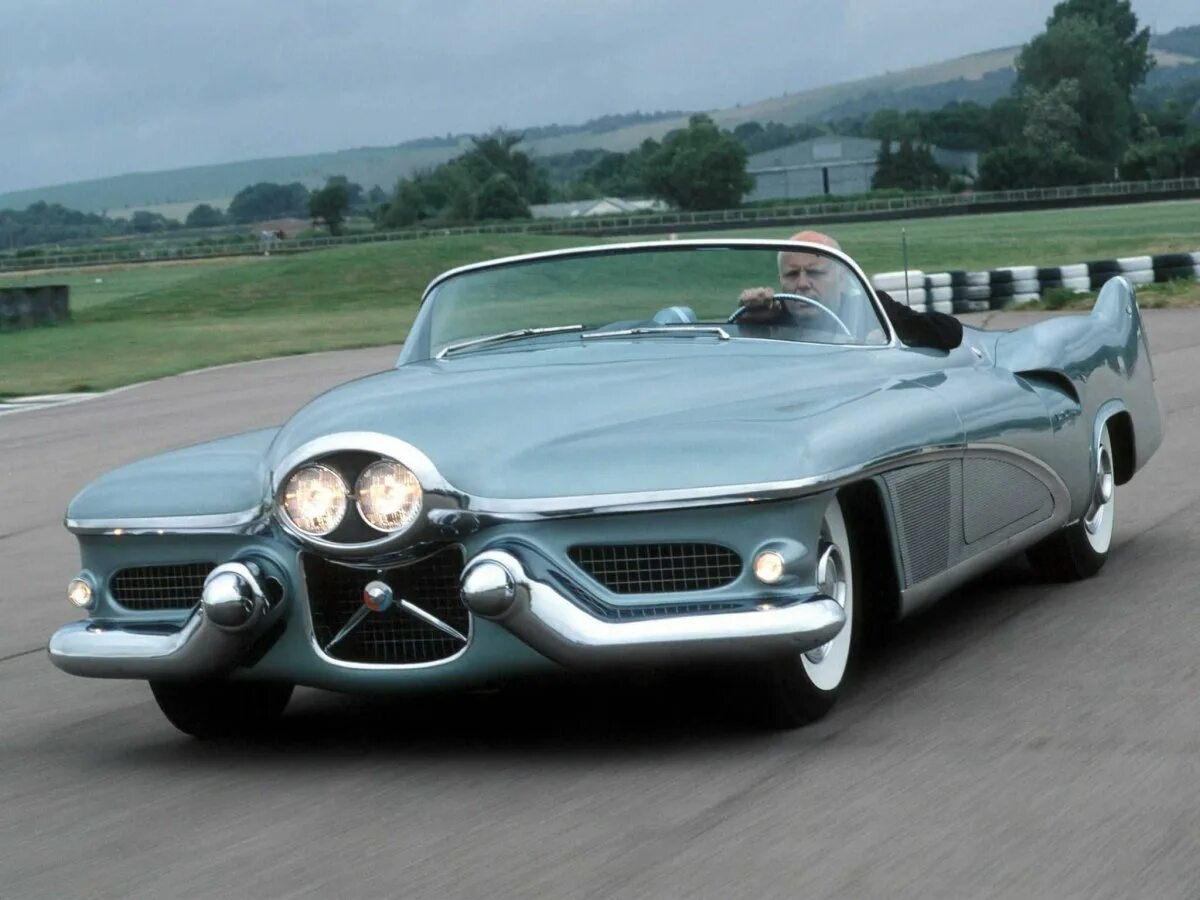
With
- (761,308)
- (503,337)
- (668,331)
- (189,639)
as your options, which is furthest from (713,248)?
(189,639)

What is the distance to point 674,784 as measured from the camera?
15.1 ft

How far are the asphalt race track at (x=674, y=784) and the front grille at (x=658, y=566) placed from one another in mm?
399

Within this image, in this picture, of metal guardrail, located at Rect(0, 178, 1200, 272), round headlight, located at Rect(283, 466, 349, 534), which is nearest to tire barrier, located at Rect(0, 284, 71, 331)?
round headlight, located at Rect(283, 466, 349, 534)

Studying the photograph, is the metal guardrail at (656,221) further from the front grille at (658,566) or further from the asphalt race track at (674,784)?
→ the front grille at (658,566)

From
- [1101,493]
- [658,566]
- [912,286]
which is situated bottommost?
[912,286]

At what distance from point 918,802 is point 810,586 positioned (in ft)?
2.10

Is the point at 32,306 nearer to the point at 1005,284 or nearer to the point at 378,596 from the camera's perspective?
the point at 1005,284

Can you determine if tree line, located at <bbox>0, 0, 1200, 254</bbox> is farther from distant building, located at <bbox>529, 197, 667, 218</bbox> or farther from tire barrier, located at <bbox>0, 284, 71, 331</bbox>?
tire barrier, located at <bbox>0, 284, 71, 331</bbox>

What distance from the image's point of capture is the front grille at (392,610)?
4.87m

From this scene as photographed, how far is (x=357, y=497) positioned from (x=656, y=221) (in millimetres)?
109245

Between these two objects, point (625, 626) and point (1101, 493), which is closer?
point (625, 626)

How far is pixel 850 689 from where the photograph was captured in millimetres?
5551

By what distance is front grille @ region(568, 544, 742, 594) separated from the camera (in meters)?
4.76

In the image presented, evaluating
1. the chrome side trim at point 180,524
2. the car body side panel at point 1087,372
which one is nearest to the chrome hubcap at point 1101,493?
the car body side panel at point 1087,372
